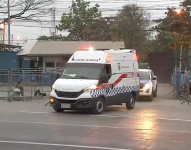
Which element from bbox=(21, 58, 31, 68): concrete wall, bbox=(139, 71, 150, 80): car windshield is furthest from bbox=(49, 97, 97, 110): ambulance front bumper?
bbox=(21, 58, 31, 68): concrete wall

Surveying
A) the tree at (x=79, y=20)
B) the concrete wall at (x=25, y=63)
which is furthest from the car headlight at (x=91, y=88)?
the tree at (x=79, y=20)

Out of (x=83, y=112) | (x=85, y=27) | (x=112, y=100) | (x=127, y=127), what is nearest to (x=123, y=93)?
(x=112, y=100)

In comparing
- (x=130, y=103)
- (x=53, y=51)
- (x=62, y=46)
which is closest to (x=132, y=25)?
(x=62, y=46)

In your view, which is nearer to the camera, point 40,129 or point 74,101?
point 40,129

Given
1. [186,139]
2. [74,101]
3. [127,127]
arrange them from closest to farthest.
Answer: [186,139]
[127,127]
[74,101]

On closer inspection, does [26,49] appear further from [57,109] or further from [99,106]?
[99,106]

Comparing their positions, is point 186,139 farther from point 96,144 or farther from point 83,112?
point 83,112

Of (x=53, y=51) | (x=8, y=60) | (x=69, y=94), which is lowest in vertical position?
(x=69, y=94)

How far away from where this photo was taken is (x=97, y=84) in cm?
1499

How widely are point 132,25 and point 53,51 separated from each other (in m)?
15.7

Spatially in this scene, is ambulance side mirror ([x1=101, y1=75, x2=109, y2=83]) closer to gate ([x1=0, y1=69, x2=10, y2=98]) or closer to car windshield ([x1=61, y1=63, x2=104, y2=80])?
car windshield ([x1=61, y1=63, x2=104, y2=80])

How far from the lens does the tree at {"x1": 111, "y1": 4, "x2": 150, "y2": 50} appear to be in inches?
1994

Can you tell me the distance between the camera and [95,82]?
15.0m

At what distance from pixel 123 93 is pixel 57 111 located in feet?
9.95
